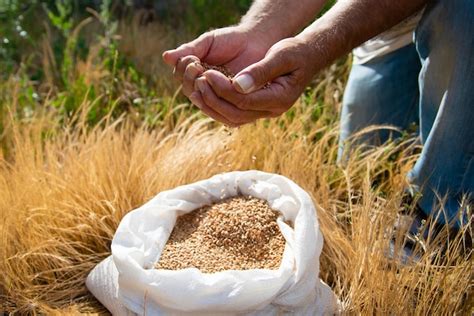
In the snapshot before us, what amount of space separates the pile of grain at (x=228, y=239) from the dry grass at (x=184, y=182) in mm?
231

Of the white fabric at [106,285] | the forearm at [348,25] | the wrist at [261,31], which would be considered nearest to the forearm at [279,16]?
the wrist at [261,31]

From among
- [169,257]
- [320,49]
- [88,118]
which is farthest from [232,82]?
[88,118]

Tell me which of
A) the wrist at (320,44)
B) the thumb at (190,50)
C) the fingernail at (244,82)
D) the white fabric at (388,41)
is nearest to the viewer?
the fingernail at (244,82)

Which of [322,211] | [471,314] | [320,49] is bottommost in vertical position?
[471,314]

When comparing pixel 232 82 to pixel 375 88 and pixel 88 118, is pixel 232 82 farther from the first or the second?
pixel 88 118

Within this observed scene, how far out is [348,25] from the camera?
1.89 meters

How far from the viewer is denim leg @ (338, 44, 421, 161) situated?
2652 mm

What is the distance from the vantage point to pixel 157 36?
407 centimetres

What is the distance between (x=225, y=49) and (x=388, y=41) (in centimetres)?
74

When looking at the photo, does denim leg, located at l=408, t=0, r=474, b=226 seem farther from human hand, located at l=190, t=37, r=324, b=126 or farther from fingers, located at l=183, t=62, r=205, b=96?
fingers, located at l=183, t=62, r=205, b=96

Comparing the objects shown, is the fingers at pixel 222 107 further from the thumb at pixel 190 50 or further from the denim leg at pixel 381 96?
the denim leg at pixel 381 96

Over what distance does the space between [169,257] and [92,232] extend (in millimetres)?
423

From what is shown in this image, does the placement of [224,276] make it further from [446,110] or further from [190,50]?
[446,110]

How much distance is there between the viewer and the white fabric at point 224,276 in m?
1.79
